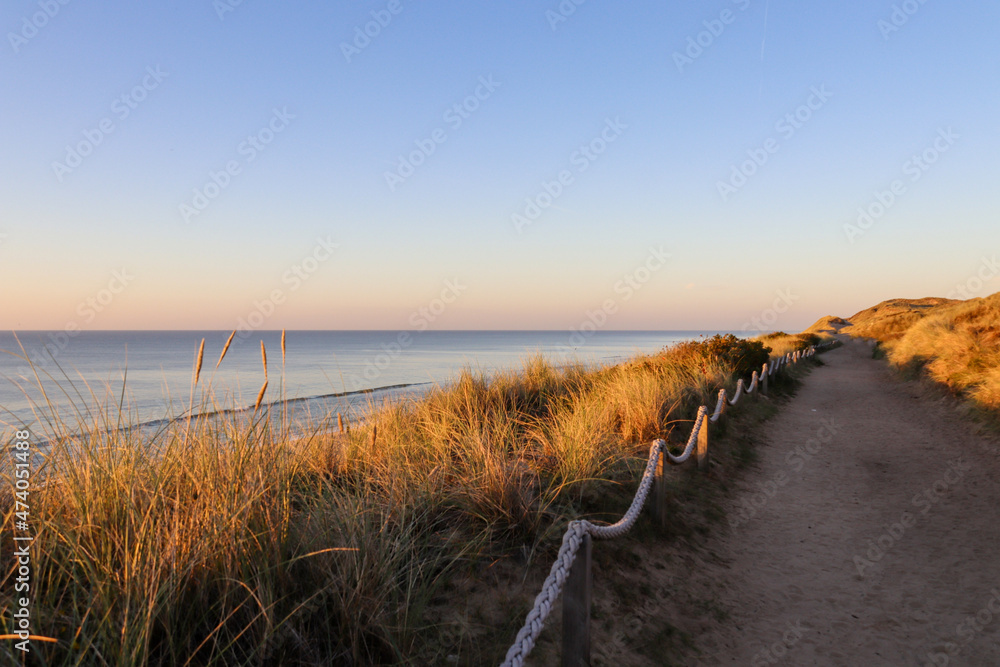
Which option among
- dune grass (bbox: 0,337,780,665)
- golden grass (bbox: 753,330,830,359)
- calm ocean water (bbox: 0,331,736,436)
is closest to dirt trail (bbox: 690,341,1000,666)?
dune grass (bbox: 0,337,780,665)

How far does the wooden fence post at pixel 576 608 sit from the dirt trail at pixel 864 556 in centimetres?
125

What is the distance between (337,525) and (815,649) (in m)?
3.31

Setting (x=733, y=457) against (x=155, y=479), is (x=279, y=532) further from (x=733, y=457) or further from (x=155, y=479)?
(x=733, y=457)

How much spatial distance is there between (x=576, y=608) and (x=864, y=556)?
156 inches

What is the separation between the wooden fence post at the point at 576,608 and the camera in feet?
9.41

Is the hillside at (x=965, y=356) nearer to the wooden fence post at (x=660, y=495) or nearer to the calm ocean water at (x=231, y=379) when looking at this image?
the calm ocean water at (x=231, y=379)

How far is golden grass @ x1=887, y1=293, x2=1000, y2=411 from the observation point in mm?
10391

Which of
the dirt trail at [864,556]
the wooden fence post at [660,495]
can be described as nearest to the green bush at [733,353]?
the dirt trail at [864,556]

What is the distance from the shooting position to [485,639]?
3.13m

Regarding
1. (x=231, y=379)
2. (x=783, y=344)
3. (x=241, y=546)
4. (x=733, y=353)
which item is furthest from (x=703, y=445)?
(x=783, y=344)

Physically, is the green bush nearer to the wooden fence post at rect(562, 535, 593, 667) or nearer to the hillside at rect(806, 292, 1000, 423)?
the hillside at rect(806, 292, 1000, 423)

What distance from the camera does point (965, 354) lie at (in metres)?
13.8

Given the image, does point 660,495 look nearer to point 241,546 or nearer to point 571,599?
point 571,599

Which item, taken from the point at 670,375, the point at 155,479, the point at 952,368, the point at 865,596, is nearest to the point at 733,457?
the point at 670,375
